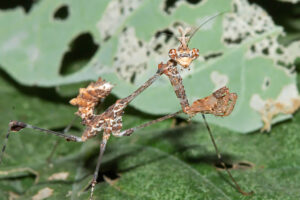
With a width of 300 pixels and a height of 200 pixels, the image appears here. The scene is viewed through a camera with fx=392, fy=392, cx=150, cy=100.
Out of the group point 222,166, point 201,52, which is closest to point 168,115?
point 222,166

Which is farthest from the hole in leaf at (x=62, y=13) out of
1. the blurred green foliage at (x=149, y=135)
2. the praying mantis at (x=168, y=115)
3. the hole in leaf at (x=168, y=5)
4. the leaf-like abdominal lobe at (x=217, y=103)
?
the leaf-like abdominal lobe at (x=217, y=103)

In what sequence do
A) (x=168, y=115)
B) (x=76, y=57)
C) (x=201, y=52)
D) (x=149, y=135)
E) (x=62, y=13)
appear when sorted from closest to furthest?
1. (x=168, y=115)
2. (x=201, y=52)
3. (x=149, y=135)
4. (x=62, y=13)
5. (x=76, y=57)

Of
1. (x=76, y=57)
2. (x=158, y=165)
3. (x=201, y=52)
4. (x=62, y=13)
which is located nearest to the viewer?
(x=158, y=165)

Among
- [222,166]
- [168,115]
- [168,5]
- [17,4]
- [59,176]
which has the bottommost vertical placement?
[222,166]

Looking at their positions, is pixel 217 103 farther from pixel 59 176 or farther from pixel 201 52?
pixel 59 176

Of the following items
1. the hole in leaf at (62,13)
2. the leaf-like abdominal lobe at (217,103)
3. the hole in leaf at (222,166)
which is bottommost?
the hole in leaf at (222,166)

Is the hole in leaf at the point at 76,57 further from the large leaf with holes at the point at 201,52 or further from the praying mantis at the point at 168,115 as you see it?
the praying mantis at the point at 168,115

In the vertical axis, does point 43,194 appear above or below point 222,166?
above
